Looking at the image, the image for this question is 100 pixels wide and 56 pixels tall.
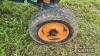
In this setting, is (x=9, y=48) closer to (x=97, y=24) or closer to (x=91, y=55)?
(x=91, y=55)

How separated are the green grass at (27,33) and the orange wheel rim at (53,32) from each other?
14 centimetres

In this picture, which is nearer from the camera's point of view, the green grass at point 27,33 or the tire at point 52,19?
the tire at point 52,19

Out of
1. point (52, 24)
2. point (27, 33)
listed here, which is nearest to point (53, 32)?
point (52, 24)

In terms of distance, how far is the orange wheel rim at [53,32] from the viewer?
316cm

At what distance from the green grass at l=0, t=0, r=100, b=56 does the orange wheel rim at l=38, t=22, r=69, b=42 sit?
0.46ft

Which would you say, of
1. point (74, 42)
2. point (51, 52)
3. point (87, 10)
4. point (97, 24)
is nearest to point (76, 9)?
point (87, 10)

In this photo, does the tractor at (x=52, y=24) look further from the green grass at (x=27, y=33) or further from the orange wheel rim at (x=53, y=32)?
the green grass at (x=27, y=33)

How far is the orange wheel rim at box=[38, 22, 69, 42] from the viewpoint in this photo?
3162 millimetres

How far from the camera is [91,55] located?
3320 millimetres

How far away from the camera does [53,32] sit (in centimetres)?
321

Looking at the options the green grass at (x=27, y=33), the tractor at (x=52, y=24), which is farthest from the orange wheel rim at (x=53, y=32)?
the green grass at (x=27, y=33)

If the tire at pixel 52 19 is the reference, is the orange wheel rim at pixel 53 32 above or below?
below

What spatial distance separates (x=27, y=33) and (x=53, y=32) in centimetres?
42

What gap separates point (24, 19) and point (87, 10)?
89 cm
